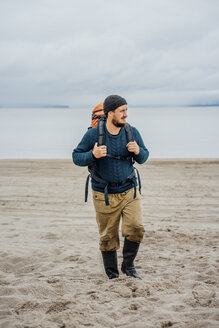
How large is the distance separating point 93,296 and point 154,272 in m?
1.16

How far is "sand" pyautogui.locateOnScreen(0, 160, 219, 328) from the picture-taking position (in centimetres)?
310

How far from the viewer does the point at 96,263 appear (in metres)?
4.87

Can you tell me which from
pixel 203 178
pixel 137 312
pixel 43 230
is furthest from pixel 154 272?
pixel 203 178

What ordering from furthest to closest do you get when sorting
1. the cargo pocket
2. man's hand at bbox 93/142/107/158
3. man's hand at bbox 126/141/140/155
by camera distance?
1. the cargo pocket
2. man's hand at bbox 126/141/140/155
3. man's hand at bbox 93/142/107/158

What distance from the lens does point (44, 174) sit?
40.5ft

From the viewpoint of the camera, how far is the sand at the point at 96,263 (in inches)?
122

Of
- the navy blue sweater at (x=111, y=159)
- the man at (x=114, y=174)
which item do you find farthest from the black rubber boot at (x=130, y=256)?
the navy blue sweater at (x=111, y=159)

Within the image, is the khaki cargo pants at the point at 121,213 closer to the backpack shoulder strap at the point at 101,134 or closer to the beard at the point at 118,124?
the backpack shoulder strap at the point at 101,134

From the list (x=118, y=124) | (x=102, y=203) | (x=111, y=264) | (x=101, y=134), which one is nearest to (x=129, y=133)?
(x=118, y=124)

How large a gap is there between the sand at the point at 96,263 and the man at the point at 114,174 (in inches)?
23.4

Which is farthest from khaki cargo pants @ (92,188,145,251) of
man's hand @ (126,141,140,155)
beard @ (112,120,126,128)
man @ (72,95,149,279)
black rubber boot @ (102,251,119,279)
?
beard @ (112,120,126,128)

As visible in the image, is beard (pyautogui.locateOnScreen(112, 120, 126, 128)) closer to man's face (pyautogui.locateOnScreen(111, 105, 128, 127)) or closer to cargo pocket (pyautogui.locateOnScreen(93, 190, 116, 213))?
man's face (pyautogui.locateOnScreen(111, 105, 128, 127))

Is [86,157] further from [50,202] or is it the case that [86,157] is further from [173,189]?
[173,189]

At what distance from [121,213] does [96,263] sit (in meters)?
1.19
